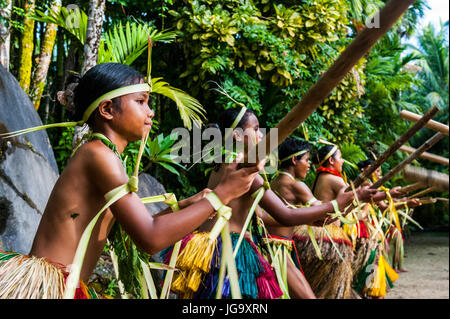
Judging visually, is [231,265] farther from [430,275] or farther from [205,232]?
[430,275]

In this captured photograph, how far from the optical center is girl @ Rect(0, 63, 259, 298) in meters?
1.49

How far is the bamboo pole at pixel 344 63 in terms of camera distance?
1046 millimetres

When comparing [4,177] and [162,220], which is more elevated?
[162,220]

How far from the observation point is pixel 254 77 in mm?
5918

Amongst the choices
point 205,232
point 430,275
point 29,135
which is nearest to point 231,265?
point 205,232

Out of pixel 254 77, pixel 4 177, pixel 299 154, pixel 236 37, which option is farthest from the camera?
pixel 254 77

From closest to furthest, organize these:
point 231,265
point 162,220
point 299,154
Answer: point 231,265, point 162,220, point 299,154

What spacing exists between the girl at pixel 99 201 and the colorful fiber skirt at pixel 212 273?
806 millimetres

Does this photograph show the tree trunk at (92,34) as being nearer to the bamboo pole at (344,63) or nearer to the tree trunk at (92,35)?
the tree trunk at (92,35)

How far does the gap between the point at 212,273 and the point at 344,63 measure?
5.35ft

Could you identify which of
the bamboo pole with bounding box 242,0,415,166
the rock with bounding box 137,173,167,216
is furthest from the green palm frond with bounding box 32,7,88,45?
the bamboo pole with bounding box 242,0,415,166

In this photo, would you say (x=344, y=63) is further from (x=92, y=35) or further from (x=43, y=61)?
(x=43, y=61)

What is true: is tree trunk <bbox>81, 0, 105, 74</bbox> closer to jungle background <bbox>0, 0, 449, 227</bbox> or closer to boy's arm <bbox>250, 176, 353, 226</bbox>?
jungle background <bbox>0, 0, 449, 227</bbox>
